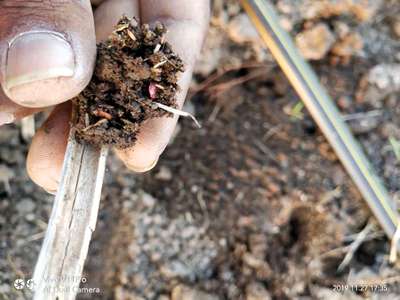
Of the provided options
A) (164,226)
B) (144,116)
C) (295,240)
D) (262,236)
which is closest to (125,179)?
(164,226)

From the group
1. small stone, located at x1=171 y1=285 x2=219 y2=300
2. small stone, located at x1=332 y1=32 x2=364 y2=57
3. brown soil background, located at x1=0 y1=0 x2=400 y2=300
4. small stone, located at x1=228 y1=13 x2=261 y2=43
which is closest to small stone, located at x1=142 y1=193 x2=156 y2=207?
brown soil background, located at x1=0 y1=0 x2=400 y2=300

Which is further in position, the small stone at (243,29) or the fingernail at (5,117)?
the small stone at (243,29)

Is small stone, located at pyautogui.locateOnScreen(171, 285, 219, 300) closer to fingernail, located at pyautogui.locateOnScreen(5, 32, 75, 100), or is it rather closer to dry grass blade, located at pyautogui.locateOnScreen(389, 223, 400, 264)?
dry grass blade, located at pyautogui.locateOnScreen(389, 223, 400, 264)

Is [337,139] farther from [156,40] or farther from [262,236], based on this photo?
[156,40]

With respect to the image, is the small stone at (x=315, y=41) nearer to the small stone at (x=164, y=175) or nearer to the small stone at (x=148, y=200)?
the small stone at (x=164, y=175)

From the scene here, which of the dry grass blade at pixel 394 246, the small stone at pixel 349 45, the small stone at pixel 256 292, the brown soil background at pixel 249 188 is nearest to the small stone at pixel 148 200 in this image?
the brown soil background at pixel 249 188

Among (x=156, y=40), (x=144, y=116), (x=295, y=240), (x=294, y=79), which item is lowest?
(x=295, y=240)
